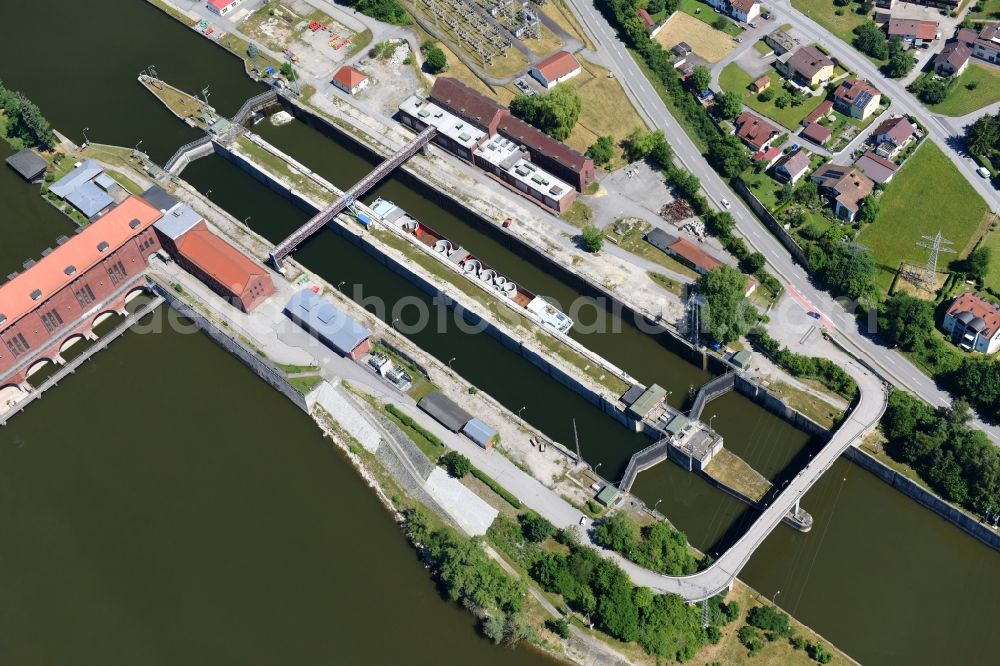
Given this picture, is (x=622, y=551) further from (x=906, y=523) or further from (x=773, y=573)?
(x=906, y=523)

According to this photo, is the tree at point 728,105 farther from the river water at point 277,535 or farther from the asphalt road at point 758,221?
the river water at point 277,535

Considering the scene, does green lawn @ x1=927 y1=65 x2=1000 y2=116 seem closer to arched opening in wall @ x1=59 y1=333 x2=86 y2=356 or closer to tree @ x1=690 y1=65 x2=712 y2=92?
tree @ x1=690 y1=65 x2=712 y2=92

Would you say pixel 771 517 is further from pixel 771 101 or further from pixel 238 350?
pixel 771 101

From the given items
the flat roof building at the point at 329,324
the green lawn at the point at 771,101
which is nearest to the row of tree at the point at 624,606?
the flat roof building at the point at 329,324

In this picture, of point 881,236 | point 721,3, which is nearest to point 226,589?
point 881,236

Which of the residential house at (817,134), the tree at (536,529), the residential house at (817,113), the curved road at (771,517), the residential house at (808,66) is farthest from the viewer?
the residential house at (808,66)

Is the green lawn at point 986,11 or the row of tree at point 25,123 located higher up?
the row of tree at point 25,123

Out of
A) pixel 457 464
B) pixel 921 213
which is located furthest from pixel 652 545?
pixel 921 213
